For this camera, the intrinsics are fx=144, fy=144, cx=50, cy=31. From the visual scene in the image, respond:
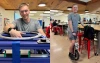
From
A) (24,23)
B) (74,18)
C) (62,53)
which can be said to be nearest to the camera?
(24,23)

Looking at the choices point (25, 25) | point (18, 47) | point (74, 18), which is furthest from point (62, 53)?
point (18, 47)

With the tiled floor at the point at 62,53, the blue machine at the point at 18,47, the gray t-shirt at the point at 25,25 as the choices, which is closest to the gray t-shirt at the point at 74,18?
the tiled floor at the point at 62,53

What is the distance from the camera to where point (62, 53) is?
2102 mm

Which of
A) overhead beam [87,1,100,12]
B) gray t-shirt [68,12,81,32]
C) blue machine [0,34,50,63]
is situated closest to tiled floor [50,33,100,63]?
gray t-shirt [68,12,81,32]

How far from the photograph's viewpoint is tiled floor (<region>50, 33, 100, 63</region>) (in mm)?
1801

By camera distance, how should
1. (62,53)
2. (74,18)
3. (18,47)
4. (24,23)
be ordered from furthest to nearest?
(62,53) → (74,18) → (24,23) → (18,47)

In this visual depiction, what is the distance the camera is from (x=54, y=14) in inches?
65.2

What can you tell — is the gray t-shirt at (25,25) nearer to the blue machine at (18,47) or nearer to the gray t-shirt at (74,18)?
the blue machine at (18,47)

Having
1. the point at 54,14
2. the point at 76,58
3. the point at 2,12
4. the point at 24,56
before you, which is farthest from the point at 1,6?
the point at 24,56

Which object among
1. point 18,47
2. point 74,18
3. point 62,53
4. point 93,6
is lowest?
point 62,53

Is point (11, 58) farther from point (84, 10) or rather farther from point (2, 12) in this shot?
point (84, 10)

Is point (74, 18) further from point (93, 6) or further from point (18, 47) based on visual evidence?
point (18, 47)

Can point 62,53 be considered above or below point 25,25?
below

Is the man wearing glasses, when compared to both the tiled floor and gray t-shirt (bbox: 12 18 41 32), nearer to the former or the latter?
gray t-shirt (bbox: 12 18 41 32)
